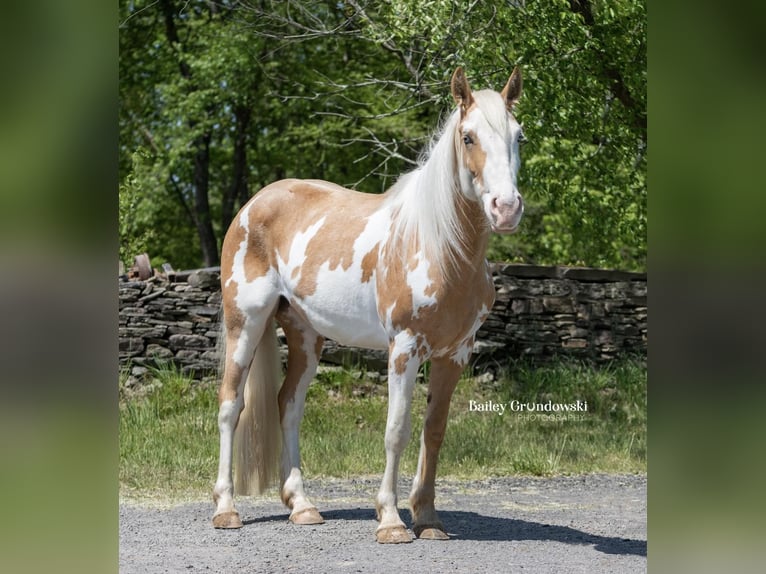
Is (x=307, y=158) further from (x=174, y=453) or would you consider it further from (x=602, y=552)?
(x=602, y=552)

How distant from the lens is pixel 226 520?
13.9ft

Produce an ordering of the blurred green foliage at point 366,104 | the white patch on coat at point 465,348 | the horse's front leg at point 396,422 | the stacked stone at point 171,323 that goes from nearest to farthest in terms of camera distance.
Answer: the horse's front leg at point 396,422, the white patch on coat at point 465,348, the blurred green foliage at point 366,104, the stacked stone at point 171,323

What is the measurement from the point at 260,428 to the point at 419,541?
108cm

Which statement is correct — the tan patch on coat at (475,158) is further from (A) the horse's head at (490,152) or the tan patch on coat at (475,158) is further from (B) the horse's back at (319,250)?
(B) the horse's back at (319,250)

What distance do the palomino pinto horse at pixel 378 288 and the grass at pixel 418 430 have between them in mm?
1020

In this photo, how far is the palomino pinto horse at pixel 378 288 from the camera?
11.7 ft

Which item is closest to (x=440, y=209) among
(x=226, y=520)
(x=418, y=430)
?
(x=226, y=520)

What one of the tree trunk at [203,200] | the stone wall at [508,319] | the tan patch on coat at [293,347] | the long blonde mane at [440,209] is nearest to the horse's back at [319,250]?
the tan patch on coat at [293,347]

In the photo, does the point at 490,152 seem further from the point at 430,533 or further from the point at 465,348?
the point at 430,533

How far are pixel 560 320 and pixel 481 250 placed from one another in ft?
13.5

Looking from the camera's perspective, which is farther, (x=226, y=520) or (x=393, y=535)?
(x=226, y=520)

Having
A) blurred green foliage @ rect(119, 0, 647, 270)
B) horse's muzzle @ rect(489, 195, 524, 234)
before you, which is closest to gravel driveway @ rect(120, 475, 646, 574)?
horse's muzzle @ rect(489, 195, 524, 234)

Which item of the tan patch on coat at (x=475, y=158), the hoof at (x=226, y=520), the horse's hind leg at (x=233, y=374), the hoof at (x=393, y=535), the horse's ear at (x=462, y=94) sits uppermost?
the horse's ear at (x=462, y=94)
